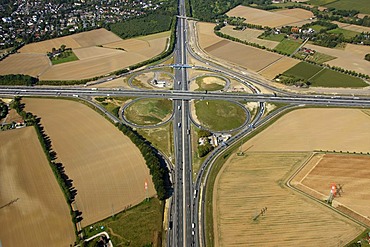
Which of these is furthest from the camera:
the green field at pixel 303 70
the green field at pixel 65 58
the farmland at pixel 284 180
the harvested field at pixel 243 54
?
the green field at pixel 65 58

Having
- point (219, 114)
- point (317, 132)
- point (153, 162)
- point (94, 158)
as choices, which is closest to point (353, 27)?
point (317, 132)

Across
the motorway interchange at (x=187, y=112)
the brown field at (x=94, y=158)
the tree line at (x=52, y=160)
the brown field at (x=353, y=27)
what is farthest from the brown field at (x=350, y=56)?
the tree line at (x=52, y=160)

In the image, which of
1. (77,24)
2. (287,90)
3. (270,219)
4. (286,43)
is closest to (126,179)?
(270,219)

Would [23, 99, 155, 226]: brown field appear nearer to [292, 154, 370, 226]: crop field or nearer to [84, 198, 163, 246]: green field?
[84, 198, 163, 246]: green field

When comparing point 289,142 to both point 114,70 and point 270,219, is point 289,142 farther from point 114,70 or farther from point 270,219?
point 114,70

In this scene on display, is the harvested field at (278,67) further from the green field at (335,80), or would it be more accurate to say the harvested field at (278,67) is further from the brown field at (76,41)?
the brown field at (76,41)

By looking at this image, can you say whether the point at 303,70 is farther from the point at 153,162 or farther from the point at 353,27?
the point at 153,162

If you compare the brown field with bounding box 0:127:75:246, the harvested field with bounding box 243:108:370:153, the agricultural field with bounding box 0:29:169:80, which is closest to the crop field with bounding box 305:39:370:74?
the harvested field with bounding box 243:108:370:153
